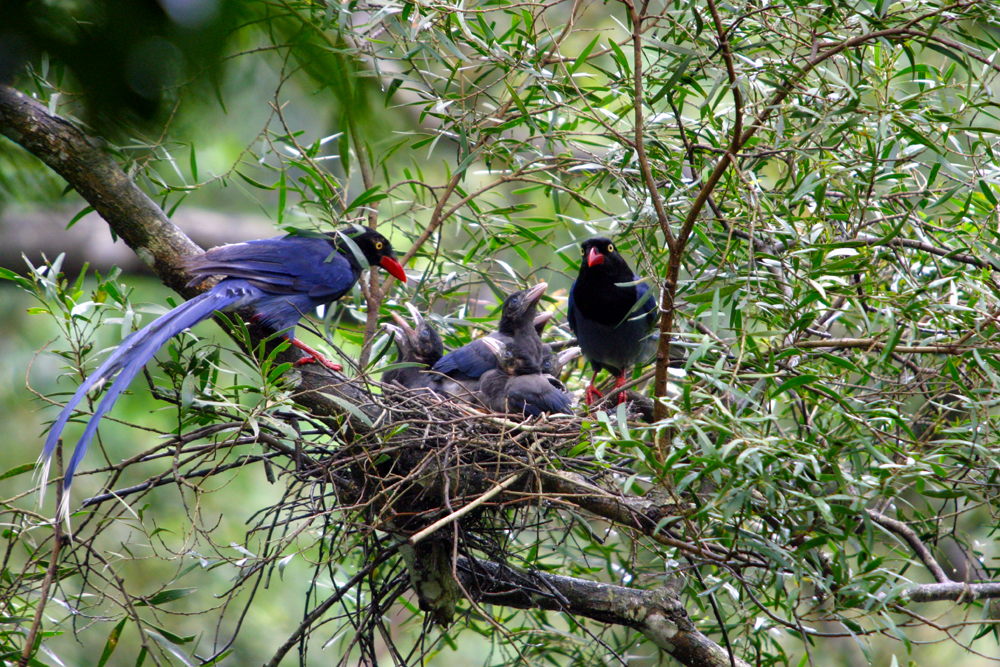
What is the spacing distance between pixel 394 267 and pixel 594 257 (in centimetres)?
124

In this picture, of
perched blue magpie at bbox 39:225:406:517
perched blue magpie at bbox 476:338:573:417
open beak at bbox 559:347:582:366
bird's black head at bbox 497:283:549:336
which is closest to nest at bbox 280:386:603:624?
perched blue magpie at bbox 476:338:573:417

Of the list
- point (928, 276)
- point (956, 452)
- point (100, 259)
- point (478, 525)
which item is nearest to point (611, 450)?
point (478, 525)

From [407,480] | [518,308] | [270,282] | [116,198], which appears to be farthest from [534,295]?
[116,198]

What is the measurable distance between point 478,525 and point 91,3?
8.87ft

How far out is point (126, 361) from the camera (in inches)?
105

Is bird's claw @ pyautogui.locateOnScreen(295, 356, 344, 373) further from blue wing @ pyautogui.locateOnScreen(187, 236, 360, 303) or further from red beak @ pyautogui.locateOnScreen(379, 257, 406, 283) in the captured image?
red beak @ pyautogui.locateOnScreen(379, 257, 406, 283)

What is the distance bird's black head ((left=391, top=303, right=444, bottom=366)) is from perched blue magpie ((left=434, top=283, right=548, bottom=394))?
157 mm

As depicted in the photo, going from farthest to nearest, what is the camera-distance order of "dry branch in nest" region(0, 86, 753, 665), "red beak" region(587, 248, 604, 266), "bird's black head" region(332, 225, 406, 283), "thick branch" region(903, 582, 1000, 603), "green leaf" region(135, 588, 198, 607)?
1. "red beak" region(587, 248, 604, 266)
2. "bird's black head" region(332, 225, 406, 283)
3. "thick branch" region(903, 582, 1000, 603)
4. "dry branch in nest" region(0, 86, 753, 665)
5. "green leaf" region(135, 588, 198, 607)

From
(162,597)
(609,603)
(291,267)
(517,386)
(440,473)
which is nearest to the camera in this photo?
(162,597)

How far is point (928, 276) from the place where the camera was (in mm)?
3064

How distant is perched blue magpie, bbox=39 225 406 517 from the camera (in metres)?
2.72

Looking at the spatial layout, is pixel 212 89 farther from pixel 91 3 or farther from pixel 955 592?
pixel 955 592

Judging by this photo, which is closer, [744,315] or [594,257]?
[744,315]

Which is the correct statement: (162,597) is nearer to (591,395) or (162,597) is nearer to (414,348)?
(414,348)
